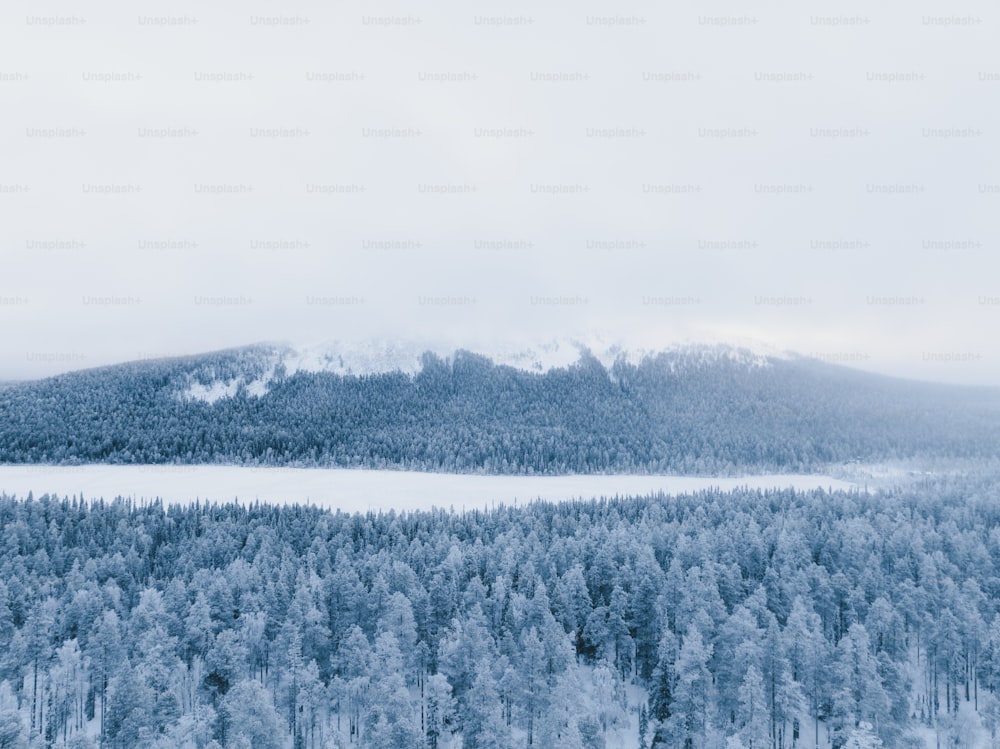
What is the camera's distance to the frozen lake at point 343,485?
150250mm

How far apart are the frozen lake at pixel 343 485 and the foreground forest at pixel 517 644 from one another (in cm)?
6705

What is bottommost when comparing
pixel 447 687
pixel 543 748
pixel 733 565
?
pixel 543 748

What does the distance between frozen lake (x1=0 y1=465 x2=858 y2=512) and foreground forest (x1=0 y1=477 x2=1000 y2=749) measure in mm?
67048

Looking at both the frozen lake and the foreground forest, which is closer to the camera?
the foreground forest

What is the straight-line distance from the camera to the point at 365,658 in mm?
52438

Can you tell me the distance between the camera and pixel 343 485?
173000 mm

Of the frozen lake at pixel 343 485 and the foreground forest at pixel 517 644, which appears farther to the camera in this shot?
the frozen lake at pixel 343 485

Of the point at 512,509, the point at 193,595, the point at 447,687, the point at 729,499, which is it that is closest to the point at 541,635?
the point at 447,687

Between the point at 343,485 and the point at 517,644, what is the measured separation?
409ft

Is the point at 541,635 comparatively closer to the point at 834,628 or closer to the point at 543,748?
the point at 543,748

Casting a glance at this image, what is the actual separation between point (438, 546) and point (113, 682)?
39.3 metres

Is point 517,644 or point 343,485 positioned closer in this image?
point 517,644

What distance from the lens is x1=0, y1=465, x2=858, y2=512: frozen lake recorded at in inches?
5915

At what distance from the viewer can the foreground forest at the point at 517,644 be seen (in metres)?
47.3
